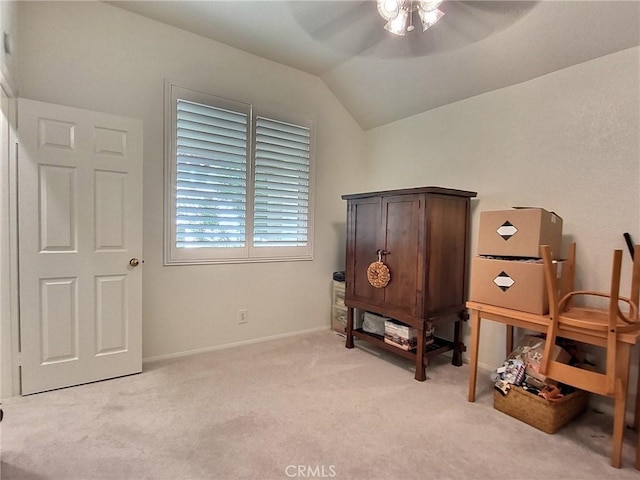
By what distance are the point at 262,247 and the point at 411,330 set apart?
64.7 inches

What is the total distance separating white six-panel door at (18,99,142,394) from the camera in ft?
7.59

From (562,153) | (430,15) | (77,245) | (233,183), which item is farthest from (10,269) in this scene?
(562,153)

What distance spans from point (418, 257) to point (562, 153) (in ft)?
4.14

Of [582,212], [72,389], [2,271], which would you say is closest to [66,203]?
[2,271]

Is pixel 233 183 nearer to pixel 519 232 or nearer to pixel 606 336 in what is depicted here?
pixel 519 232

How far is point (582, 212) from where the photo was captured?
7.77 feet

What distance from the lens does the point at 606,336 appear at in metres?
1.78

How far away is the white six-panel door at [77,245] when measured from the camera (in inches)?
91.0

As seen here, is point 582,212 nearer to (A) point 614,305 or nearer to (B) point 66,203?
(A) point 614,305

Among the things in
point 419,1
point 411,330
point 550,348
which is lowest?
point 411,330

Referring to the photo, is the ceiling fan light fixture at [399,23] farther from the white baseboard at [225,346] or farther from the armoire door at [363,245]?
the white baseboard at [225,346]

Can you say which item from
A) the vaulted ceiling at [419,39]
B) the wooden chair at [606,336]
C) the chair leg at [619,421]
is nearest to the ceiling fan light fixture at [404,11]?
the vaulted ceiling at [419,39]

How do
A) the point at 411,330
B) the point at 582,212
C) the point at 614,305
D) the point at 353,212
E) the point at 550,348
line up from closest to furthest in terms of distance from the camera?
1. the point at 614,305
2. the point at 550,348
3. the point at 582,212
4. the point at 411,330
5. the point at 353,212

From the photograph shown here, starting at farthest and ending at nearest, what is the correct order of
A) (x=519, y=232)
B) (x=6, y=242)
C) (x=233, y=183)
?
(x=233, y=183) → (x=6, y=242) → (x=519, y=232)
